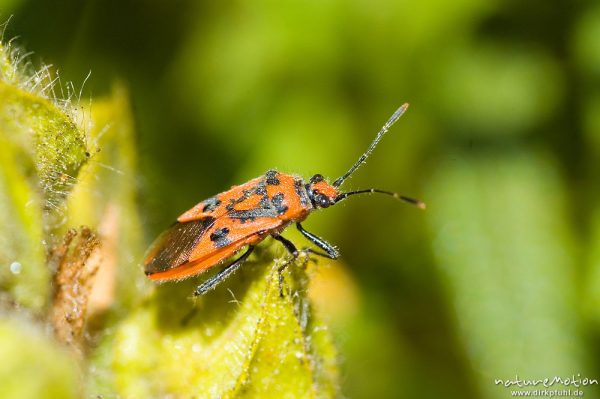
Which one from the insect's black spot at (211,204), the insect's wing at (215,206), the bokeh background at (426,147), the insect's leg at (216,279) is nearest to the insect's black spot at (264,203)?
the insect's wing at (215,206)

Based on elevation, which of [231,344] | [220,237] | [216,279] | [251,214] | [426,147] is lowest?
[231,344]

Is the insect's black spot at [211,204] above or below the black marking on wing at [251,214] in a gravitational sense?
above

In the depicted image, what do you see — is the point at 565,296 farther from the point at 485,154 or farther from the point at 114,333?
the point at 114,333

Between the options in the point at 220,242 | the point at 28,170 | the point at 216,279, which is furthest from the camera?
the point at 220,242

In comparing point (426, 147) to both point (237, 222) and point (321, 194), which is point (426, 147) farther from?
point (237, 222)

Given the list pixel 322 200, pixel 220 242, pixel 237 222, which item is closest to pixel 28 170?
pixel 220 242

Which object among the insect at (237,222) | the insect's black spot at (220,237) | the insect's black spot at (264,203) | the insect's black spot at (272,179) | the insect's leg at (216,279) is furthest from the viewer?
→ the insect's black spot at (272,179)

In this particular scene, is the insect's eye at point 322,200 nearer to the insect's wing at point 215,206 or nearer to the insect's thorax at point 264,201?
the insect's thorax at point 264,201
